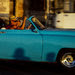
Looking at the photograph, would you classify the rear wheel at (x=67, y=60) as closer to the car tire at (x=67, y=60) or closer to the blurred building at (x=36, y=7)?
the car tire at (x=67, y=60)

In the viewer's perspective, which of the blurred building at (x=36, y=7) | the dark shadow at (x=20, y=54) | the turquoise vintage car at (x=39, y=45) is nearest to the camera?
the turquoise vintage car at (x=39, y=45)

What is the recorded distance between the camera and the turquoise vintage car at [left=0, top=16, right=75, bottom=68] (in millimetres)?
4684

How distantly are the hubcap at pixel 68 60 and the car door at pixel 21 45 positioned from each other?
2.01 feet

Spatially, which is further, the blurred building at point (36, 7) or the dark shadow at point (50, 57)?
the blurred building at point (36, 7)

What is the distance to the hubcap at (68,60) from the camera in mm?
4879

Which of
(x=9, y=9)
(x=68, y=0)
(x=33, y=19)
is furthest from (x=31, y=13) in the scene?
(x=33, y=19)

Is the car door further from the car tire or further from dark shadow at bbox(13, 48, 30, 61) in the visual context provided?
the car tire

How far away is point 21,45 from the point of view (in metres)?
4.80

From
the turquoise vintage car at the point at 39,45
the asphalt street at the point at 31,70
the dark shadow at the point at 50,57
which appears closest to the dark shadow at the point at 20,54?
the turquoise vintage car at the point at 39,45

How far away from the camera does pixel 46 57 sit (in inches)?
187

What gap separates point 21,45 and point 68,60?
1.22m

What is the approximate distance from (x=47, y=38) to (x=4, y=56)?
116cm

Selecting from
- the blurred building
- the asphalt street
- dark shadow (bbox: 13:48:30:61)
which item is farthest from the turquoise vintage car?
the blurred building

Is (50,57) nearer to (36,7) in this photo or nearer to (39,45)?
(39,45)
